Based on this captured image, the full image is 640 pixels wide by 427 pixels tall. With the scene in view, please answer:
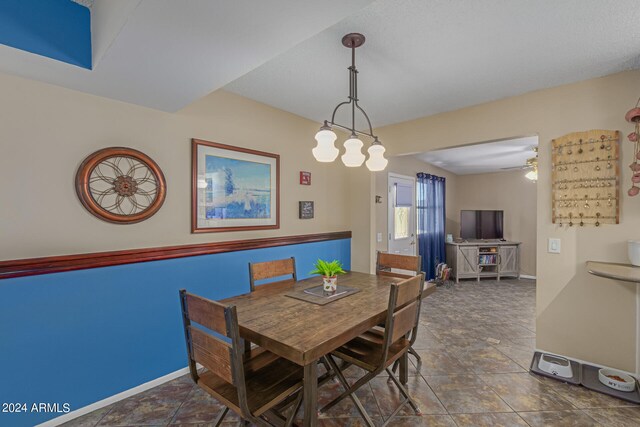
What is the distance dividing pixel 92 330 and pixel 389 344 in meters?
1.89

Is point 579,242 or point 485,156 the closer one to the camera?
point 579,242

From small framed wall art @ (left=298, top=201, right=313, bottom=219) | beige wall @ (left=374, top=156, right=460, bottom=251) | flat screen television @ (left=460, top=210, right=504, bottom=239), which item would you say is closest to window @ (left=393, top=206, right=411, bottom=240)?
beige wall @ (left=374, top=156, right=460, bottom=251)

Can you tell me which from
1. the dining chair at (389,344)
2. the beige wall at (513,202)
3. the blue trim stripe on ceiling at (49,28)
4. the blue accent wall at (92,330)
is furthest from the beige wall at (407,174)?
the blue trim stripe on ceiling at (49,28)

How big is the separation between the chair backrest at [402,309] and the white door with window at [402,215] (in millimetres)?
2681

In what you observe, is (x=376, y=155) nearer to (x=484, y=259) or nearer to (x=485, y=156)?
(x=485, y=156)

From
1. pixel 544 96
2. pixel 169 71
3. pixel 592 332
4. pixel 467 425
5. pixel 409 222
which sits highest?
pixel 544 96

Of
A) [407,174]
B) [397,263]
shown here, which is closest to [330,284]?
[397,263]

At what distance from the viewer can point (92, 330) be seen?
188 cm

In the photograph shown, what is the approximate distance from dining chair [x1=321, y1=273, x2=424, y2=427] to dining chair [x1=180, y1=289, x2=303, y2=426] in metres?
0.35

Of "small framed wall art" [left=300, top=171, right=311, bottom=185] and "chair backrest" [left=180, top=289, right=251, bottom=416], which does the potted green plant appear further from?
"small framed wall art" [left=300, top=171, right=311, bottom=185]

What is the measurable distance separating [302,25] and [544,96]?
237 cm

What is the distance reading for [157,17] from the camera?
4.05 feet

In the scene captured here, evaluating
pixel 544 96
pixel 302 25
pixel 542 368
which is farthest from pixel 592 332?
pixel 302 25

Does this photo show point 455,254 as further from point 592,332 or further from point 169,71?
point 169,71
